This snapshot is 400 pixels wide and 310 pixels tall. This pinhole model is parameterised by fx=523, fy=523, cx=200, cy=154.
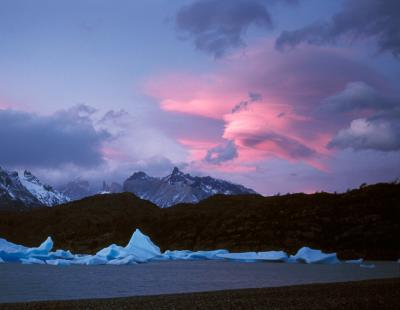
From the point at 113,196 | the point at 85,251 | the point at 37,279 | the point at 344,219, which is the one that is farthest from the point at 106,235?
the point at 37,279

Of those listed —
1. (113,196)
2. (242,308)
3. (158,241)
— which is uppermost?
(113,196)

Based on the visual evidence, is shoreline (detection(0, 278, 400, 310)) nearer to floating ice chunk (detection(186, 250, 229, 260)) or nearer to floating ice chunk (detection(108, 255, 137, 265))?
floating ice chunk (detection(108, 255, 137, 265))

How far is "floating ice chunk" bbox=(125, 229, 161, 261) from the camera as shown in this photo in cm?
3327

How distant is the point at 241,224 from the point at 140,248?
46.5 ft

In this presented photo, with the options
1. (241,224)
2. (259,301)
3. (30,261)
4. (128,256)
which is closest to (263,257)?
(128,256)

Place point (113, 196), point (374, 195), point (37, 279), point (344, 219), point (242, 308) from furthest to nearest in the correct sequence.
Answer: point (113, 196)
point (374, 195)
point (344, 219)
point (37, 279)
point (242, 308)

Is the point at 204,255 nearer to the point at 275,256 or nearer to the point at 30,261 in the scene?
the point at 275,256

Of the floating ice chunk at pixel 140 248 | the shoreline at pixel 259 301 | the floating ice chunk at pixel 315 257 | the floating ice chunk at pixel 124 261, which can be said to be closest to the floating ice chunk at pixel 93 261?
the floating ice chunk at pixel 124 261

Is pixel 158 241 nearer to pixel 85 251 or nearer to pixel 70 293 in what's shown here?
pixel 85 251

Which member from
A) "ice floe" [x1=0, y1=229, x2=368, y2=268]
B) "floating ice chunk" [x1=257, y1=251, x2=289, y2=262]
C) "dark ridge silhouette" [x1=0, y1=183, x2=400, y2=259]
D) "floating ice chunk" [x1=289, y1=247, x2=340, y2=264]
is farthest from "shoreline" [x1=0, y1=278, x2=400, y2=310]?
"dark ridge silhouette" [x1=0, y1=183, x2=400, y2=259]

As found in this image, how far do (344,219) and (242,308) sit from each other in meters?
32.8

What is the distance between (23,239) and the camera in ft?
183

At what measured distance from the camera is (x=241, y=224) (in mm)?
46219

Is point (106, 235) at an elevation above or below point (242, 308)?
above
